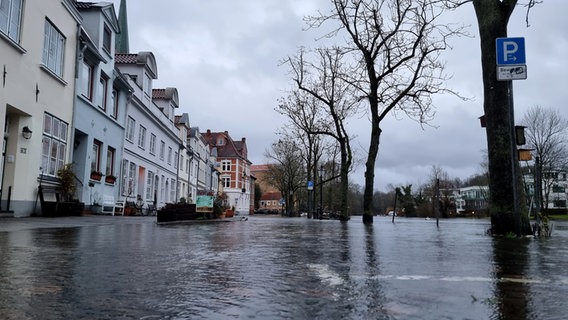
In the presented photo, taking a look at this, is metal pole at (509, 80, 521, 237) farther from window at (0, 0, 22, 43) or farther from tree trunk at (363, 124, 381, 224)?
window at (0, 0, 22, 43)

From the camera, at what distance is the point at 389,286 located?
309 centimetres

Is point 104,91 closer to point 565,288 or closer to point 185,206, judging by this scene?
point 185,206

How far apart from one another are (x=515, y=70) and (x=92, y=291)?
7.31m

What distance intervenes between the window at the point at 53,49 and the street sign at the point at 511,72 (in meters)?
13.5

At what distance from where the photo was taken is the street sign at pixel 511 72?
7.63 metres

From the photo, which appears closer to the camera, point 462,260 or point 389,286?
point 389,286

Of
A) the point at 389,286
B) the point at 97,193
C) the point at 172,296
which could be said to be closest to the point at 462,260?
the point at 389,286

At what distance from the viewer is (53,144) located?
52.8 ft

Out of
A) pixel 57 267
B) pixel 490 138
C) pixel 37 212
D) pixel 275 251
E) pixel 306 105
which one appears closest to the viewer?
pixel 57 267

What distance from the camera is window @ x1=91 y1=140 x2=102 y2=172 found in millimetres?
21150

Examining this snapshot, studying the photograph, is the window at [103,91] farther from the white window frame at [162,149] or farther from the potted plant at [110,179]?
the white window frame at [162,149]

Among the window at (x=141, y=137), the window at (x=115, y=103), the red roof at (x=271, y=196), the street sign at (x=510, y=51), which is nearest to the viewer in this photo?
the street sign at (x=510, y=51)

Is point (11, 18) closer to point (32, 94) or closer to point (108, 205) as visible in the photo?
point (32, 94)

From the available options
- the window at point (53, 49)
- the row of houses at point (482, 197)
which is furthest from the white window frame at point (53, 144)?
the row of houses at point (482, 197)
